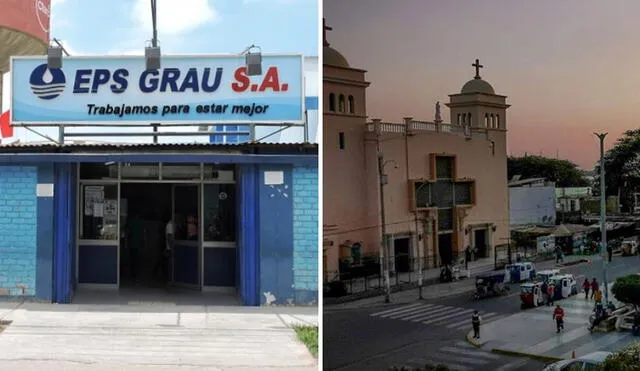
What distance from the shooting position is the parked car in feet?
4.35

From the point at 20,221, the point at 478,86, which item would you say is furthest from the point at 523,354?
the point at 20,221

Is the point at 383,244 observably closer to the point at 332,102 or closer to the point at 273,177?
the point at 332,102

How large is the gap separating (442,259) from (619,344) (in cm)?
36

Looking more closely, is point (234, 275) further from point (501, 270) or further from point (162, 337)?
point (501, 270)

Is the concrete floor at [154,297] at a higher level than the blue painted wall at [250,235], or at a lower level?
lower

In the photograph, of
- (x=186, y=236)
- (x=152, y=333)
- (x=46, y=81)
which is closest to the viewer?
(x=152, y=333)

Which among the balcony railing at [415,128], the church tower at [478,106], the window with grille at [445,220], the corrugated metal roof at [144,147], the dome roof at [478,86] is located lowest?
the window with grille at [445,220]

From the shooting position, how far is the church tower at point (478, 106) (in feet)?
4.62

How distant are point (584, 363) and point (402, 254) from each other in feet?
1.27

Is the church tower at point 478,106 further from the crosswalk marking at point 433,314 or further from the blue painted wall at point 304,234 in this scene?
the blue painted wall at point 304,234

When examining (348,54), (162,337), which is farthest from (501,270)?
(162,337)

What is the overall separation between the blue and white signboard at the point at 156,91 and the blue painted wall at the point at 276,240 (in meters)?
0.45

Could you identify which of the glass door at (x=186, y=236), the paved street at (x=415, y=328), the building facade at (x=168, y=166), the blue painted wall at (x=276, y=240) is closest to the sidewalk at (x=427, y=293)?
the paved street at (x=415, y=328)

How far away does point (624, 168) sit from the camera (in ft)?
4.75
